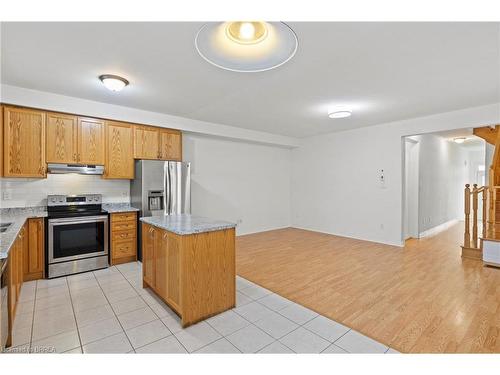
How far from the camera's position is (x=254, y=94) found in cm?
351

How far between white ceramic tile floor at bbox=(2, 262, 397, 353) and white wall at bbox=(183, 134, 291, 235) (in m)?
2.85

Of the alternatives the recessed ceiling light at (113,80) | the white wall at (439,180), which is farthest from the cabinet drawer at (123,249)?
the white wall at (439,180)

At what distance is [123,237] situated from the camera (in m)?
3.97

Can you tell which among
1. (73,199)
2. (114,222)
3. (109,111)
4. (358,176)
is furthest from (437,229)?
(73,199)

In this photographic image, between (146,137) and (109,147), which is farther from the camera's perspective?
(146,137)

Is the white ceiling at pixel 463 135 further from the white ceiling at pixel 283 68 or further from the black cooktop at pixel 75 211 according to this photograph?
the black cooktop at pixel 75 211

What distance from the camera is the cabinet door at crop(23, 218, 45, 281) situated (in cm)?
322

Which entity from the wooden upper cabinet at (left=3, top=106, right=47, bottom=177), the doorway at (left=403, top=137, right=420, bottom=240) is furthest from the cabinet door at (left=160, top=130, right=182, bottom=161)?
the doorway at (left=403, top=137, right=420, bottom=240)

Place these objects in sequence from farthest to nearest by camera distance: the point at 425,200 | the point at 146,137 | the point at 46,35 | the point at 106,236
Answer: the point at 425,200, the point at 146,137, the point at 106,236, the point at 46,35

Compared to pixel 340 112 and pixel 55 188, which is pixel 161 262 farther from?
pixel 340 112

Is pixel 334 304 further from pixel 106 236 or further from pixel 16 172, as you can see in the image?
pixel 16 172

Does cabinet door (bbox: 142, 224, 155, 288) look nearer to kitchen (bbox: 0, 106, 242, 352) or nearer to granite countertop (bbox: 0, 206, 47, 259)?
kitchen (bbox: 0, 106, 242, 352)
